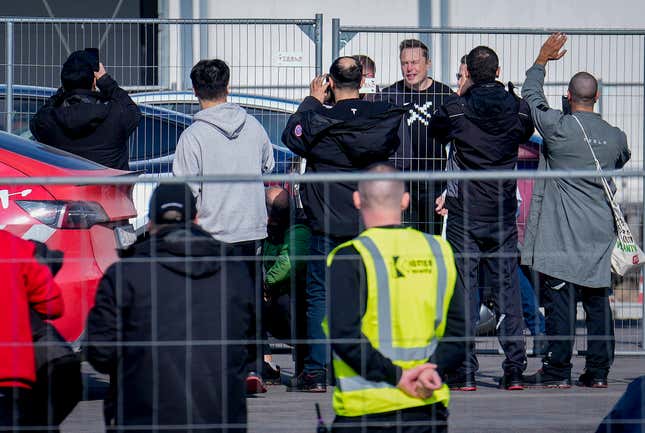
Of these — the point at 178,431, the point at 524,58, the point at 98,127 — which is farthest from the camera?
the point at 524,58

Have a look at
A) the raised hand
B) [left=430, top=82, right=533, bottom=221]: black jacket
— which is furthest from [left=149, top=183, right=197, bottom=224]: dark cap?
the raised hand

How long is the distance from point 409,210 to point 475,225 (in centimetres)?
75

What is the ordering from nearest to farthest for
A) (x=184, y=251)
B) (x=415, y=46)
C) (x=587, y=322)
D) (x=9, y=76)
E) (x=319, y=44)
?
(x=184, y=251)
(x=587, y=322)
(x=415, y=46)
(x=319, y=44)
(x=9, y=76)

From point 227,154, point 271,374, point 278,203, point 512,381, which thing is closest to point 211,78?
point 227,154

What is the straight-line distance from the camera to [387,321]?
5031 millimetres

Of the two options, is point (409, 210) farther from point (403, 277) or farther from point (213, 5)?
point (213, 5)

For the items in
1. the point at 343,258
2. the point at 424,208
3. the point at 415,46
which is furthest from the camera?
the point at 415,46

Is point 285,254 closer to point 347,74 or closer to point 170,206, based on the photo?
point 347,74

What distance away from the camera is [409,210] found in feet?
25.5

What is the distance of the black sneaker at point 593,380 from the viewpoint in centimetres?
830

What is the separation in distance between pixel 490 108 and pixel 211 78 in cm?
186

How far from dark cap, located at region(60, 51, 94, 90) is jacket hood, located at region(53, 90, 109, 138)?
95mm

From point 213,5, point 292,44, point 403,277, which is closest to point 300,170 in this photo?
point 292,44

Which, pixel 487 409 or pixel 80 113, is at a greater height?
pixel 80 113
